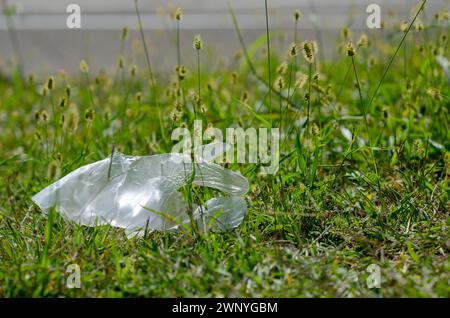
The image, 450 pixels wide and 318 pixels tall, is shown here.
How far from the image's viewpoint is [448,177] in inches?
89.8

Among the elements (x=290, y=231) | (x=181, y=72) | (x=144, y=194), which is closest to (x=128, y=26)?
(x=181, y=72)

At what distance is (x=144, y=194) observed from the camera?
6.68ft

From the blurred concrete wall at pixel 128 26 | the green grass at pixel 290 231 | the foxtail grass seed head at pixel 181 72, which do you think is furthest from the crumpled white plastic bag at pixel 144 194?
the blurred concrete wall at pixel 128 26

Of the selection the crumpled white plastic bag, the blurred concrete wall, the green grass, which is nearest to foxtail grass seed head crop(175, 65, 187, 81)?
the green grass

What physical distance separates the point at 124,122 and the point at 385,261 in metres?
1.46

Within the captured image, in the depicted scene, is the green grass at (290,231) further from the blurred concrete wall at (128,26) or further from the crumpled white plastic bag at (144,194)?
the blurred concrete wall at (128,26)

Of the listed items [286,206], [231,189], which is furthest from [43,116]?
[286,206]

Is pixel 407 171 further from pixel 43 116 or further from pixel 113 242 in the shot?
pixel 43 116

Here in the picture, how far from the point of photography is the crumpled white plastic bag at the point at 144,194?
6.48ft

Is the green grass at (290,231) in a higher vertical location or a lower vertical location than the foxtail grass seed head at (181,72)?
lower

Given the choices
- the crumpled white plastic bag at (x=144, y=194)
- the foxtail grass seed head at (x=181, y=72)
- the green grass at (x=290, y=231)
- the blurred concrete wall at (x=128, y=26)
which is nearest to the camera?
the green grass at (x=290, y=231)

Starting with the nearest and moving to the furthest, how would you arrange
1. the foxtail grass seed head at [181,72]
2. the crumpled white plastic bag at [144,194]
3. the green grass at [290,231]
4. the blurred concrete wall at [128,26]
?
the green grass at [290,231]
the crumpled white plastic bag at [144,194]
the foxtail grass seed head at [181,72]
the blurred concrete wall at [128,26]

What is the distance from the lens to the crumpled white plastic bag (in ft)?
6.48

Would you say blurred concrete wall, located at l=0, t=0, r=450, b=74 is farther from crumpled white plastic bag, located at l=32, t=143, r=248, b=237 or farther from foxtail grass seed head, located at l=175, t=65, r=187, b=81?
crumpled white plastic bag, located at l=32, t=143, r=248, b=237
